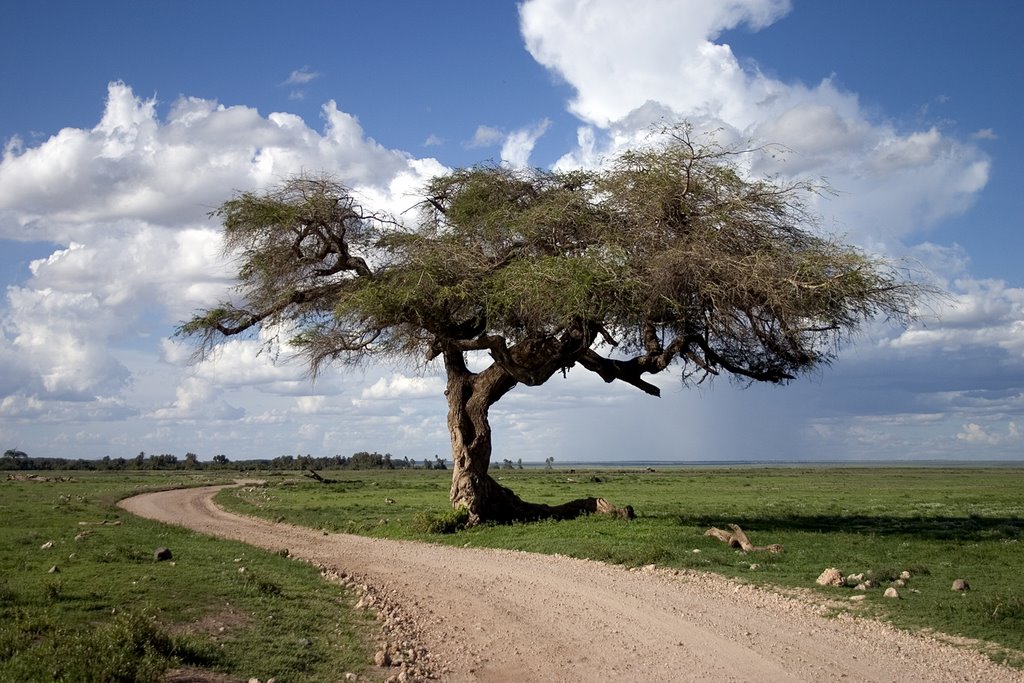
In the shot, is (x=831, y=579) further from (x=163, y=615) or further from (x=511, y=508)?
(x=511, y=508)

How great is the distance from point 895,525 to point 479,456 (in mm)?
13228

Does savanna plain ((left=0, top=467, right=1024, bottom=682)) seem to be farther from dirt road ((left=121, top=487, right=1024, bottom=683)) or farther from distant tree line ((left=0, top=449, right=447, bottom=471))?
distant tree line ((left=0, top=449, right=447, bottom=471))

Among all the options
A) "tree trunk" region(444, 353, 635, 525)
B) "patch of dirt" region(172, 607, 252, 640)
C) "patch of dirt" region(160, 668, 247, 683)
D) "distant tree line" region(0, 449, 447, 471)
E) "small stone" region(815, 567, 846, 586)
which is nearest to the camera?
"patch of dirt" region(160, 668, 247, 683)

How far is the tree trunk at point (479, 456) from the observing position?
80.8 feet

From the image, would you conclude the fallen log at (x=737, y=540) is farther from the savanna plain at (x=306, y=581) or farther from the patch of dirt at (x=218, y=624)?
the patch of dirt at (x=218, y=624)

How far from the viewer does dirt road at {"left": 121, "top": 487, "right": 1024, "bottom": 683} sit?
983cm

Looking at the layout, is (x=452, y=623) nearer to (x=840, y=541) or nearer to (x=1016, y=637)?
(x=1016, y=637)

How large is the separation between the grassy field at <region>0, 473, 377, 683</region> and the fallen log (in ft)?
28.9

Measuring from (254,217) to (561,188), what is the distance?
8679 millimetres

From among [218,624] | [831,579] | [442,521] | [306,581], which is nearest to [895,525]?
[831,579]

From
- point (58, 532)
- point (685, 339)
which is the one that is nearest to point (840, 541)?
point (685, 339)

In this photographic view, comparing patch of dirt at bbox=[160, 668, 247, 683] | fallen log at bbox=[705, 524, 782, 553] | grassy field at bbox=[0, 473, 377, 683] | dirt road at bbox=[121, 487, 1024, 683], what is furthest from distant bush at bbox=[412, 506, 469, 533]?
patch of dirt at bbox=[160, 668, 247, 683]

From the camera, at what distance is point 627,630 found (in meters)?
11.7

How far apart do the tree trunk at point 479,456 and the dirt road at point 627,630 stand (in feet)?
20.6
